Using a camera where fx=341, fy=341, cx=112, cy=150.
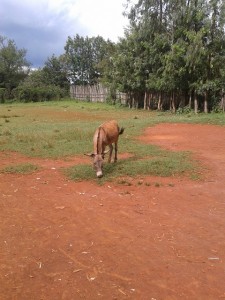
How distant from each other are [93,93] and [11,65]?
629 inches

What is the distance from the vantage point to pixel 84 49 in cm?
6322

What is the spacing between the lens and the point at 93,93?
45906 millimetres

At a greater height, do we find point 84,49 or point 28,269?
point 84,49

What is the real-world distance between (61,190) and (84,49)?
58.8m

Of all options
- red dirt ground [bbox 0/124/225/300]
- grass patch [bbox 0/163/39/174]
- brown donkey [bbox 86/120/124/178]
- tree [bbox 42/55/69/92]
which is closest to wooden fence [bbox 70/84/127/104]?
tree [bbox 42/55/69/92]

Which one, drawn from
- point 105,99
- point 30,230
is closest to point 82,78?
point 105,99

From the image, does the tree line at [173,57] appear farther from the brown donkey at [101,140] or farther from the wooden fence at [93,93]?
the brown donkey at [101,140]

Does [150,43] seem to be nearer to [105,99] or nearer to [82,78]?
[105,99]

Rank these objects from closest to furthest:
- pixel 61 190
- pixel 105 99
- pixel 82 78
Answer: pixel 61 190 → pixel 105 99 → pixel 82 78

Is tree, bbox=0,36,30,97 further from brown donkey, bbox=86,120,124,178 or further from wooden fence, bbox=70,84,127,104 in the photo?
brown donkey, bbox=86,120,124,178

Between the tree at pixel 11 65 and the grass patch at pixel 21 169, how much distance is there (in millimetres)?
42763

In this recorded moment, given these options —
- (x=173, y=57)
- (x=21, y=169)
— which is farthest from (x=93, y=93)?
(x=21, y=169)

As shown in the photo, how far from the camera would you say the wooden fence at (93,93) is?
38.1m

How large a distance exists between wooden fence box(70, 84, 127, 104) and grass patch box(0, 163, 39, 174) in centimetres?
2755
